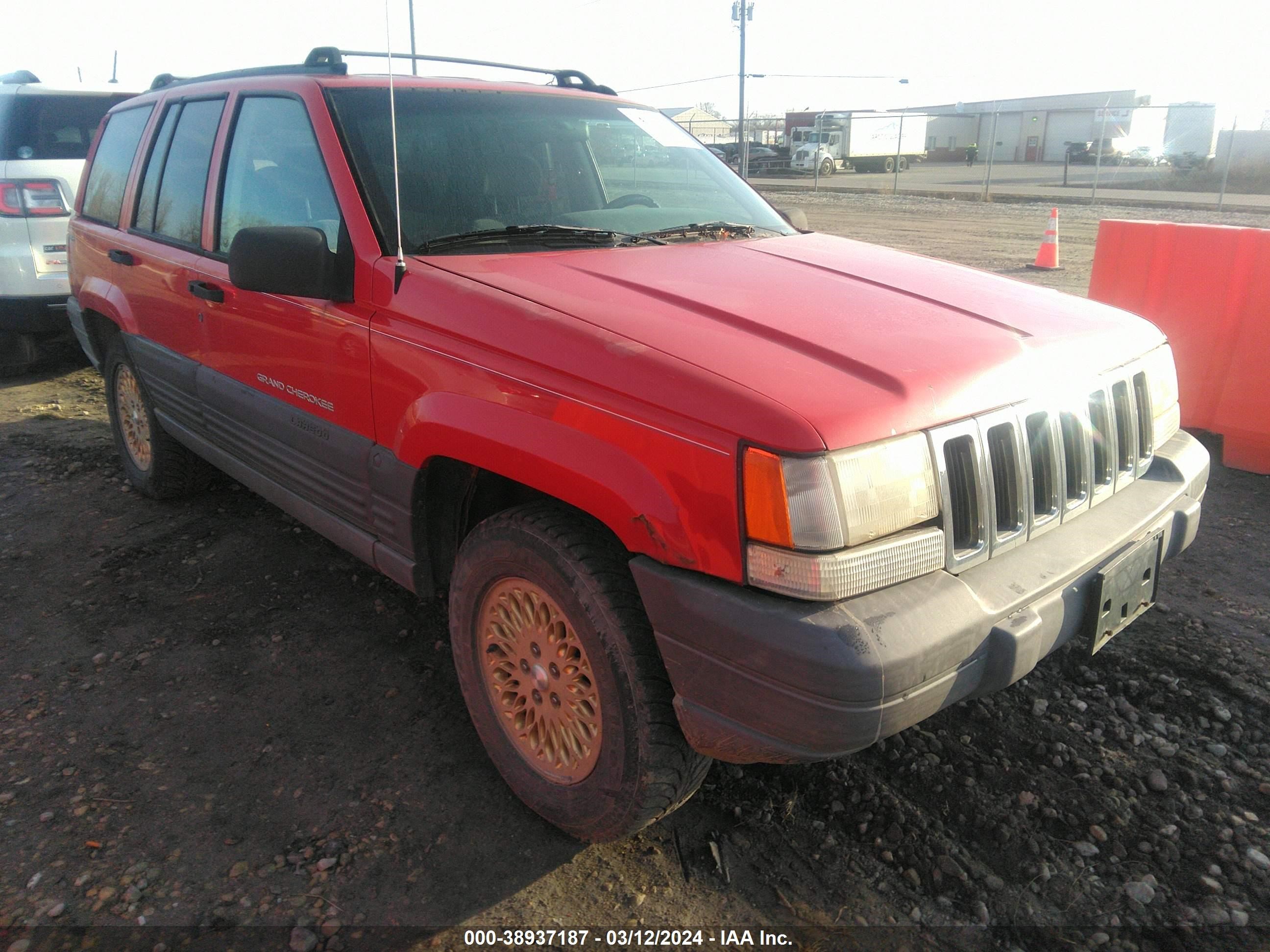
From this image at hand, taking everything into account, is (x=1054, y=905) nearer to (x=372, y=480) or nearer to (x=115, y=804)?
(x=372, y=480)

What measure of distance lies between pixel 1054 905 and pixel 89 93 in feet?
26.3

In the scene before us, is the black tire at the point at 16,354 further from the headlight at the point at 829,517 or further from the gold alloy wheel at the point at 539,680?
the headlight at the point at 829,517

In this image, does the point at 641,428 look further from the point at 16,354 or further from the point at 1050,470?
the point at 16,354

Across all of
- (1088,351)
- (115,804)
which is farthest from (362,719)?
(1088,351)

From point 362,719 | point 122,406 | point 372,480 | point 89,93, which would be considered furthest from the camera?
point 89,93

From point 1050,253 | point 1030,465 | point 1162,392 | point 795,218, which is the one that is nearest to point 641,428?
point 1030,465

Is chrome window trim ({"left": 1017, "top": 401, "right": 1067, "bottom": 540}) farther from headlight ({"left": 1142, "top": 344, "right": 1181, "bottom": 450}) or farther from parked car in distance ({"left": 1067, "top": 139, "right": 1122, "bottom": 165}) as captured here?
parked car in distance ({"left": 1067, "top": 139, "right": 1122, "bottom": 165})

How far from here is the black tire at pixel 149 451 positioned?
4.42m

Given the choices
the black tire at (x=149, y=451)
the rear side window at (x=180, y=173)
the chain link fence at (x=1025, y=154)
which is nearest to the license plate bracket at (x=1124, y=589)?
the rear side window at (x=180, y=173)

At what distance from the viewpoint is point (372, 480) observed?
2750mm

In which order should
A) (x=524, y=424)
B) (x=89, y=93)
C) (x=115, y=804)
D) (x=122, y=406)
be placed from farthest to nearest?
(x=89, y=93), (x=122, y=406), (x=115, y=804), (x=524, y=424)

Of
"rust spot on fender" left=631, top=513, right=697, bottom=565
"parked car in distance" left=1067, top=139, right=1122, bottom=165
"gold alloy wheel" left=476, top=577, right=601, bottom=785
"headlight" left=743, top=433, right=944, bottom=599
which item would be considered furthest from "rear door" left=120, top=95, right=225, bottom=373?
"parked car in distance" left=1067, top=139, right=1122, bottom=165

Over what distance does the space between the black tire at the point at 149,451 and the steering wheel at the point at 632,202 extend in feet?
8.16

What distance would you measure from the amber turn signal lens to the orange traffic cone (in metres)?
10.6
